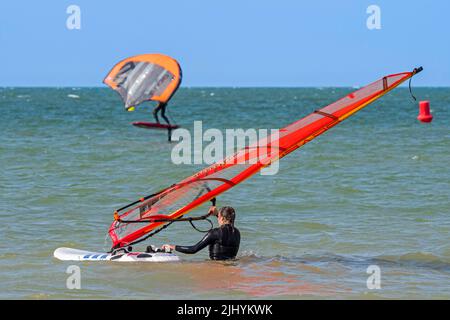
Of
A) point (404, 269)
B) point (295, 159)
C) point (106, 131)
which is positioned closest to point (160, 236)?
point (404, 269)

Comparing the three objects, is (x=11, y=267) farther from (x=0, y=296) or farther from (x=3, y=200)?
(x=3, y=200)

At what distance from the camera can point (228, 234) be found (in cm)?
979

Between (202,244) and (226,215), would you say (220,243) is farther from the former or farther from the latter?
(226,215)

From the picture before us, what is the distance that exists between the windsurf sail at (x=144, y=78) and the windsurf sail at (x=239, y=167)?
58.0 ft

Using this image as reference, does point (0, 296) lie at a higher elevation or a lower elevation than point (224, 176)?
lower

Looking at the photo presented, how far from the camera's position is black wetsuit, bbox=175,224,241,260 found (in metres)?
9.71

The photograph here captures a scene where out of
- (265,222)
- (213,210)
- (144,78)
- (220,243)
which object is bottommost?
(265,222)

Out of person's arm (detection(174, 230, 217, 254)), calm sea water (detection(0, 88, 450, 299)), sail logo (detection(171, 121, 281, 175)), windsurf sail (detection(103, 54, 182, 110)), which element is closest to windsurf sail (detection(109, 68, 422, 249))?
sail logo (detection(171, 121, 281, 175))

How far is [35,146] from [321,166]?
10142mm

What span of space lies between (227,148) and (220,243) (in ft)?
62.3

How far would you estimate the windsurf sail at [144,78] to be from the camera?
28.1m

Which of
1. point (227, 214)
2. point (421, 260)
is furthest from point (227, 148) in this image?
point (227, 214)

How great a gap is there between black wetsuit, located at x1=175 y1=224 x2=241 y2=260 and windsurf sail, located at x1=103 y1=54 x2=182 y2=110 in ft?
→ 58.8

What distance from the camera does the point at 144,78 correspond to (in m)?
28.4
